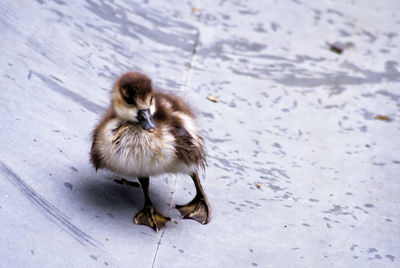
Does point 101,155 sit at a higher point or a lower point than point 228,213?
higher

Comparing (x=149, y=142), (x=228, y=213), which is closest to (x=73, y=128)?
(x=149, y=142)

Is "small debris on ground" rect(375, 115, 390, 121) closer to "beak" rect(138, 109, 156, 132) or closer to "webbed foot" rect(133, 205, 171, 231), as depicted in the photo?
"webbed foot" rect(133, 205, 171, 231)

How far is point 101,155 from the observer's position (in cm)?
237

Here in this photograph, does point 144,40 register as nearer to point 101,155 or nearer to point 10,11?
point 10,11

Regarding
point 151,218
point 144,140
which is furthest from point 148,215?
point 144,140

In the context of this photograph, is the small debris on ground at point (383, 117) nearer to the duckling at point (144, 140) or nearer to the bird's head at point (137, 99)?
the duckling at point (144, 140)

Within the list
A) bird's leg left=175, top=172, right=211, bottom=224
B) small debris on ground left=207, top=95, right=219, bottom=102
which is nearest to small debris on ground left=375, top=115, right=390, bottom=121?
small debris on ground left=207, top=95, right=219, bottom=102

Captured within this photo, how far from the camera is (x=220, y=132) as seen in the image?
132 inches

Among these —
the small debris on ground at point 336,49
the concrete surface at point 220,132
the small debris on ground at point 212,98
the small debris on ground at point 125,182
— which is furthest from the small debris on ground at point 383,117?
the small debris on ground at point 125,182

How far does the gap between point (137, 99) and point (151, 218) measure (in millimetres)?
580

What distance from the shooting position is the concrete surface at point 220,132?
2.28 m

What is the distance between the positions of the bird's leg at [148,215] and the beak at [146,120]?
1.01ft

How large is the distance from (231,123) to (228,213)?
3.21 ft

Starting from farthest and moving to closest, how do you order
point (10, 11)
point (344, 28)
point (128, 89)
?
point (344, 28) → point (10, 11) → point (128, 89)
